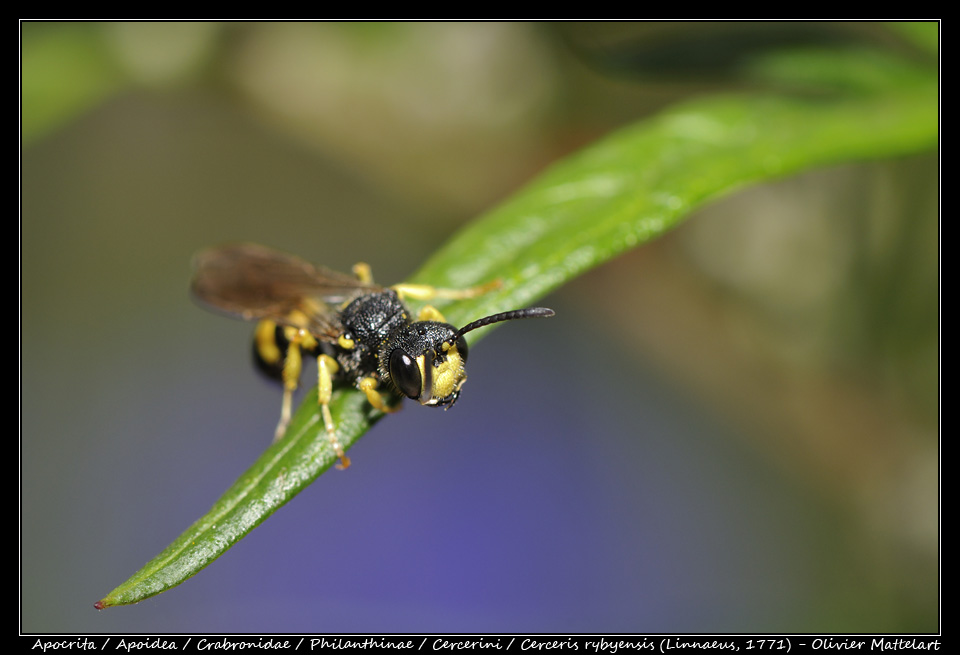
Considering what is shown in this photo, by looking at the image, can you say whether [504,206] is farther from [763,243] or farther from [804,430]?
[804,430]

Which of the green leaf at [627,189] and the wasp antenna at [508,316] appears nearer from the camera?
the green leaf at [627,189]

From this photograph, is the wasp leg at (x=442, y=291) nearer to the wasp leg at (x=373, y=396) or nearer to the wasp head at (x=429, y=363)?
the wasp head at (x=429, y=363)

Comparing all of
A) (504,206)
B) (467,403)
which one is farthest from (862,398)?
(467,403)

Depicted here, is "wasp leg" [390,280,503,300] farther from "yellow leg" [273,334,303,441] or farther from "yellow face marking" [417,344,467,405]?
"yellow leg" [273,334,303,441]

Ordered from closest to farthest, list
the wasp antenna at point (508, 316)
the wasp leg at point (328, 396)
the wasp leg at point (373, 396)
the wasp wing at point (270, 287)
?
the wasp leg at point (328, 396), the wasp antenna at point (508, 316), the wasp leg at point (373, 396), the wasp wing at point (270, 287)

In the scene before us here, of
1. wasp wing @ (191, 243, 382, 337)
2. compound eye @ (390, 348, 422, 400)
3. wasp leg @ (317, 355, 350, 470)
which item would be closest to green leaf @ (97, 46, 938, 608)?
Result: wasp leg @ (317, 355, 350, 470)

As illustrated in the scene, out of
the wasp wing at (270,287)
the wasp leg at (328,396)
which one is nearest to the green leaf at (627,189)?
the wasp leg at (328,396)

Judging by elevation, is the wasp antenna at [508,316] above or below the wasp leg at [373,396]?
above

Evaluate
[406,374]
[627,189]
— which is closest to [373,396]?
[406,374]
